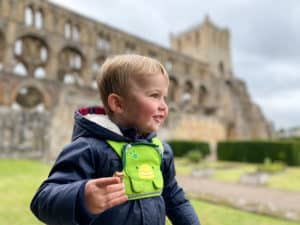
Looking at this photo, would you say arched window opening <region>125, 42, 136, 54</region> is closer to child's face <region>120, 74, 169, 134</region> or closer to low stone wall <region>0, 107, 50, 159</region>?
low stone wall <region>0, 107, 50, 159</region>

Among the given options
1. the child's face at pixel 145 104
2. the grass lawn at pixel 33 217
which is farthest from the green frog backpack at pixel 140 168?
the grass lawn at pixel 33 217

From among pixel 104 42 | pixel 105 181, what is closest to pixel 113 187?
pixel 105 181

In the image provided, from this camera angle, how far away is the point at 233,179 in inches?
427

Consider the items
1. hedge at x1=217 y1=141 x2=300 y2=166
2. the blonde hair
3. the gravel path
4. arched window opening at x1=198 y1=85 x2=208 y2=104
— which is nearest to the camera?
the blonde hair

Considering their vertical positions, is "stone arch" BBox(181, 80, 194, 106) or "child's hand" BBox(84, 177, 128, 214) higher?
"stone arch" BBox(181, 80, 194, 106)

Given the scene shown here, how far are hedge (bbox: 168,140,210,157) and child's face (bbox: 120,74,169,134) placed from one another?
20744 millimetres

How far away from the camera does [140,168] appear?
125 centimetres

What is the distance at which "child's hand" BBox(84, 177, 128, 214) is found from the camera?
3.08 ft

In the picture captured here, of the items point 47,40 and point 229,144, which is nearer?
point 229,144

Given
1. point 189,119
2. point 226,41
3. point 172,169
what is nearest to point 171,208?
point 172,169

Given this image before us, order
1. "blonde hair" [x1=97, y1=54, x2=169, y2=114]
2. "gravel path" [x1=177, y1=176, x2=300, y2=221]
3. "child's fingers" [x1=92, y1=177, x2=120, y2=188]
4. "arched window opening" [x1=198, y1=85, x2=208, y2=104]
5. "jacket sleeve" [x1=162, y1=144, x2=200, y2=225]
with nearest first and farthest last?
"child's fingers" [x1=92, y1=177, x2=120, y2=188]
"blonde hair" [x1=97, y1=54, x2=169, y2=114]
"jacket sleeve" [x1=162, y1=144, x2=200, y2=225]
"gravel path" [x1=177, y1=176, x2=300, y2=221]
"arched window opening" [x1=198, y1=85, x2=208, y2=104]

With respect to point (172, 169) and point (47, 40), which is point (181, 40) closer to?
point (47, 40)

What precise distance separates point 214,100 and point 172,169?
40269 millimetres

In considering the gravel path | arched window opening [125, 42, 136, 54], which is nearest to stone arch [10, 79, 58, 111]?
arched window opening [125, 42, 136, 54]
